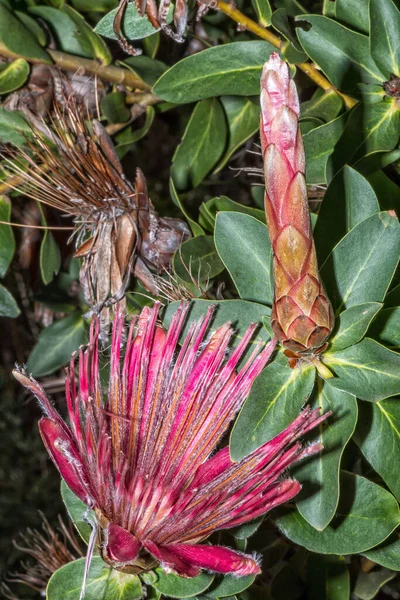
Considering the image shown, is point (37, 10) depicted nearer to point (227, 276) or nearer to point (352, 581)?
point (227, 276)

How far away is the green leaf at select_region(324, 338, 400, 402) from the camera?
23.6 inches

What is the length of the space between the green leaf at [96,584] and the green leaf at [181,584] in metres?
0.02

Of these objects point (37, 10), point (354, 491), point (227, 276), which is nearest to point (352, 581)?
point (354, 491)

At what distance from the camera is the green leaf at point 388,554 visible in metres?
0.74

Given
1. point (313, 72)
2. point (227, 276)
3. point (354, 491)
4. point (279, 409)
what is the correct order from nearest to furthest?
point (279, 409), point (354, 491), point (313, 72), point (227, 276)

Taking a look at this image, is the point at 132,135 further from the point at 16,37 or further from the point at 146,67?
the point at 16,37

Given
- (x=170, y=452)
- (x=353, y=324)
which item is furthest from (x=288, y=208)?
(x=170, y=452)

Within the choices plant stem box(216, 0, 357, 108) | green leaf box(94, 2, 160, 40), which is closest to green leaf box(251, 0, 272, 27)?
plant stem box(216, 0, 357, 108)

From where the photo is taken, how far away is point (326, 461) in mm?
644

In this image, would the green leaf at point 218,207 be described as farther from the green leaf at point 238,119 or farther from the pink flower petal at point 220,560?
the pink flower petal at point 220,560

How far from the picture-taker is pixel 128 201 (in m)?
0.90

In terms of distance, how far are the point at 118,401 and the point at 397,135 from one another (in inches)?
14.9

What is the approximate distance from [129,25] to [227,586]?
59 cm

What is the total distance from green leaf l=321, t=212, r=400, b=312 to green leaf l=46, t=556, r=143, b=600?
31 centimetres
